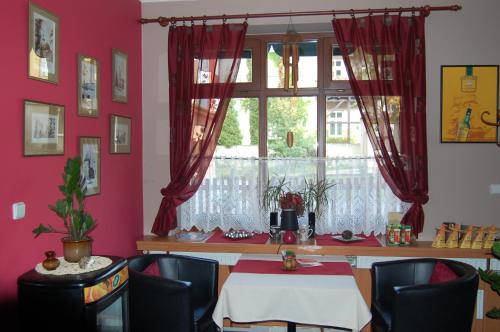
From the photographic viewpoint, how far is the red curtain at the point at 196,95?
3.91 metres

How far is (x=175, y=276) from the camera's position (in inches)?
126

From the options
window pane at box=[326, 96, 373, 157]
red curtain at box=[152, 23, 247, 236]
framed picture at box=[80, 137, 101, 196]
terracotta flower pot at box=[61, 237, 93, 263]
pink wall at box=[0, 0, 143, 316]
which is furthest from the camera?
window pane at box=[326, 96, 373, 157]

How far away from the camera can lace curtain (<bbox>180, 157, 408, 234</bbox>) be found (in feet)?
13.0

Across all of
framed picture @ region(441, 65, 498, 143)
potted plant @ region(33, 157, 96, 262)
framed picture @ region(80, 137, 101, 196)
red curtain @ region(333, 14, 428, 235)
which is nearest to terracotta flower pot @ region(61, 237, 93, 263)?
potted plant @ region(33, 157, 96, 262)

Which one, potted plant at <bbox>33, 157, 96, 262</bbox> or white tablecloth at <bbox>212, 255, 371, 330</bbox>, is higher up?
potted plant at <bbox>33, 157, 96, 262</bbox>

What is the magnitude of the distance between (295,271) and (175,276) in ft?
2.81

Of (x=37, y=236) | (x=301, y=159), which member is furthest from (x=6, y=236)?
(x=301, y=159)

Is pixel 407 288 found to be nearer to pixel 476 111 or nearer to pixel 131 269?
pixel 131 269

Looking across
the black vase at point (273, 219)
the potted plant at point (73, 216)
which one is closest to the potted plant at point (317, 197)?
the black vase at point (273, 219)

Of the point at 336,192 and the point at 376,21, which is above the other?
the point at 376,21

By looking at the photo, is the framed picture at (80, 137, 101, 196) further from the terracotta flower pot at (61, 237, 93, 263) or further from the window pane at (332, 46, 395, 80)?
the window pane at (332, 46, 395, 80)

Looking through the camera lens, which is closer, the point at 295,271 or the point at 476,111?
the point at 295,271

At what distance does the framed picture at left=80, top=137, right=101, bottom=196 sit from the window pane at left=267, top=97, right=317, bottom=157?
1.54 metres

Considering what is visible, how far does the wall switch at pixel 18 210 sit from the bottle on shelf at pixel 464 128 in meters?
3.30
